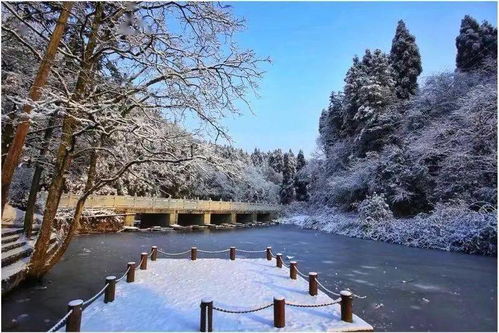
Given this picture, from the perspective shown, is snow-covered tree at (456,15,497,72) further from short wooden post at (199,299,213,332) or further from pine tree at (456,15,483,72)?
short wooden post at (199,299,213,332)

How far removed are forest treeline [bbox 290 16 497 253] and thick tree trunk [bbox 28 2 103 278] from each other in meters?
16.5

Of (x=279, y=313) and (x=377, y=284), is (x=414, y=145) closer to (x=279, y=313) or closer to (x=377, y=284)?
(x=377, y=284)

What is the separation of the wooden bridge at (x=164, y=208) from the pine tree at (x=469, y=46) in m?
25.0

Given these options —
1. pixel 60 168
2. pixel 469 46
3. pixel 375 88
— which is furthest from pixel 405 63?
pixel 60 168

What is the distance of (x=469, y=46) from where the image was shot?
2722 centimetres

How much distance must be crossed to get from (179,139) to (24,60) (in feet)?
20.9

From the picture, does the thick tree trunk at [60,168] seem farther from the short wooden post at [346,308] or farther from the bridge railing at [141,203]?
the bridge railing at [141,203]

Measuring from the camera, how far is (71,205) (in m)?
20.0

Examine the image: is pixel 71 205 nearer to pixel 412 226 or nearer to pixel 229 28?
pixel 229 28

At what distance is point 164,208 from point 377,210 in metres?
16.6

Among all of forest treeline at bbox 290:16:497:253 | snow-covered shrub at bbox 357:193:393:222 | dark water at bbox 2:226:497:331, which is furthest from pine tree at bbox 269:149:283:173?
dark water at bbox 2:226:497:331

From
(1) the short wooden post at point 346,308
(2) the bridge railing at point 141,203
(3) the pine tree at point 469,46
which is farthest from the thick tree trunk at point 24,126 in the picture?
(3) the pine tree at point 469,46

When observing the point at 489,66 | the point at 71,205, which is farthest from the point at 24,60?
the point at 489,66

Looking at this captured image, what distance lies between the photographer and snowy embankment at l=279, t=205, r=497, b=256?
15.2 metres
